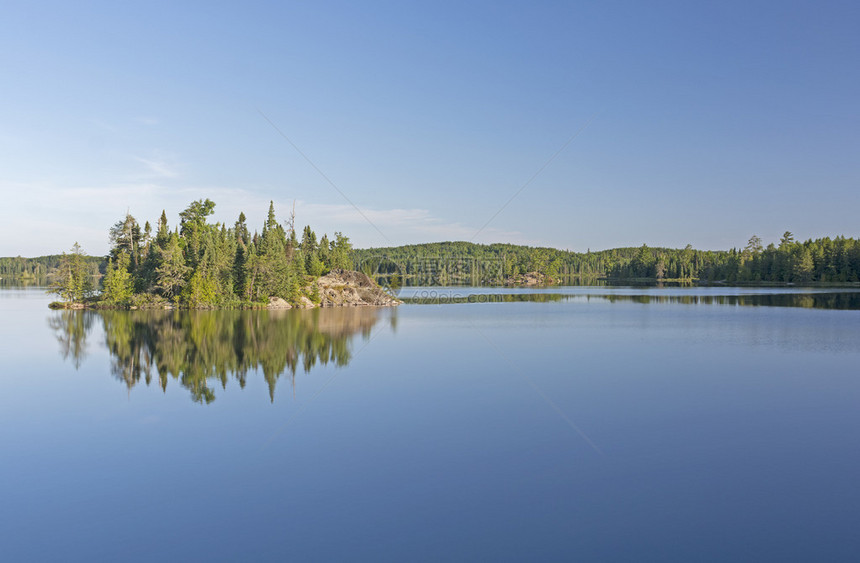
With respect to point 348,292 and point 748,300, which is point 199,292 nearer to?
point 348,292

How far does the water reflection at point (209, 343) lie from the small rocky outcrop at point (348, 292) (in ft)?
75.9

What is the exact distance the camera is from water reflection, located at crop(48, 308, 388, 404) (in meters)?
28.9

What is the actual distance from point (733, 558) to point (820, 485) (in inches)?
→ 217

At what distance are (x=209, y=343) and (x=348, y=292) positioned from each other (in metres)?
51.3

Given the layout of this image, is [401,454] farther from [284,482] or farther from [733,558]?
[733,558]

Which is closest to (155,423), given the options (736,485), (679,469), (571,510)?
(571,510)

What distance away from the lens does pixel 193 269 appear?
7531 centimetres

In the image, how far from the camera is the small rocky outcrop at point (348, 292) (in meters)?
88.4

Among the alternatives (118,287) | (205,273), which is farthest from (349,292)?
(118,287)

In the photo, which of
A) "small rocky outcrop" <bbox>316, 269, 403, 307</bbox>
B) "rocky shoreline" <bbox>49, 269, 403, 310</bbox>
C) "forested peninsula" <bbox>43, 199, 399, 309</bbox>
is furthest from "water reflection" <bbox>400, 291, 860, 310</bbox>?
"forested peninsula" <bbox>43, 199, 399, 309</bbox>

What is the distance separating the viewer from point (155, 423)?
19844 mm

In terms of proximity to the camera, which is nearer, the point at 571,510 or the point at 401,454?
the point at 571,510

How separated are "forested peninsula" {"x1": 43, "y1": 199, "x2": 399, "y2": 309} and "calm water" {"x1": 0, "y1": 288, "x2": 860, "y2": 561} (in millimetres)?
39488

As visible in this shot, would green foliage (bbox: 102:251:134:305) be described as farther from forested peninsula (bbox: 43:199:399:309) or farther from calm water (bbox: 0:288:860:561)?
calm water (bbox: 0:288:860:561)
